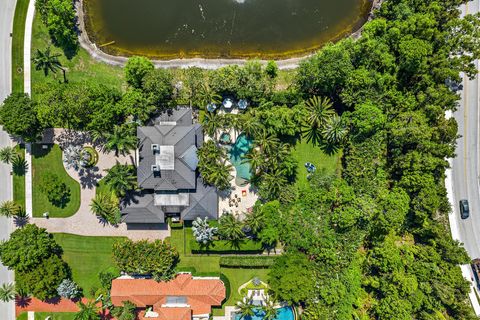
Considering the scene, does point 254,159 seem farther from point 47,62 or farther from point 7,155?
point 7,155

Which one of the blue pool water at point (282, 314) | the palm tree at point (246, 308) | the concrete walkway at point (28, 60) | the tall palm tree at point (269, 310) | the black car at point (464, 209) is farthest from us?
the concrete walkway at point (28, 60)

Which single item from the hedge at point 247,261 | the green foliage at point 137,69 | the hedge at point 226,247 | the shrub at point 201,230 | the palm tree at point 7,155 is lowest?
the hedge at point 247,261

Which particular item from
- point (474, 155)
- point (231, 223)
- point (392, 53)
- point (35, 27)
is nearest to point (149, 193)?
point (231, 223)

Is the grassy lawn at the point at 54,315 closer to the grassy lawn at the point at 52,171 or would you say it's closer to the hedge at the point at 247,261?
the grassy lawn at the point at 52,171

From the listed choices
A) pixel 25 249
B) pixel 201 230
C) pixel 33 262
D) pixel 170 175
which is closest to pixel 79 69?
pixel 170 175

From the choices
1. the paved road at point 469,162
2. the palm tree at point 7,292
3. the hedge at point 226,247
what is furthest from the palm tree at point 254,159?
the palm tree at point 7,292

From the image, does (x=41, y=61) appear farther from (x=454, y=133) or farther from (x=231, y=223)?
(x=454, y=133)
